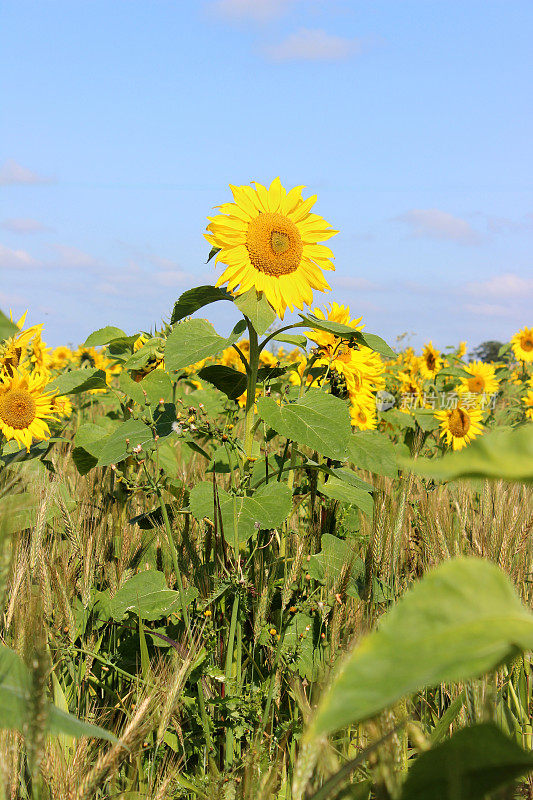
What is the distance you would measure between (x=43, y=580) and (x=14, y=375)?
166cm

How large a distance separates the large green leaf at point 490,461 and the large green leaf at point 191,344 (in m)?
1.32

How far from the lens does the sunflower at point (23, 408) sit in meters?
3.01

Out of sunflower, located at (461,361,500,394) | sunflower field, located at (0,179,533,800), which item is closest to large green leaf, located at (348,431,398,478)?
sunflower field, located at (0,179,533,800)

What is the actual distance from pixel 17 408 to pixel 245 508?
5.16 ft

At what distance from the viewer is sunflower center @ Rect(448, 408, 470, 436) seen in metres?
4.71

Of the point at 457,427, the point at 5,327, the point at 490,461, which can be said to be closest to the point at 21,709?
the point at 5,327

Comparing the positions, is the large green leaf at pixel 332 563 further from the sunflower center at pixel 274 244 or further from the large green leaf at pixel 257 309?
the sunflower center at pixel 274 244

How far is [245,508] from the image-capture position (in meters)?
1.83

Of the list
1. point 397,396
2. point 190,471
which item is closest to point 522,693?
point 190,471

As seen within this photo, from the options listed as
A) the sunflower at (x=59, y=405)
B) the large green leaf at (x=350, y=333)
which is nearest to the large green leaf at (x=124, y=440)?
the large green leaf at (x=350, y=333)

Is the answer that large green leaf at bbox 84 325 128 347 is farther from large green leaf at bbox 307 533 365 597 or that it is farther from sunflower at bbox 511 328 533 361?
sunflower at bbox 511 328 533 361

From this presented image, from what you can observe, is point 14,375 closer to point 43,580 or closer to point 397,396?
point 43,580

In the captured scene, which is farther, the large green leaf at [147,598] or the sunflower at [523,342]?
the sunflower at [523,342]

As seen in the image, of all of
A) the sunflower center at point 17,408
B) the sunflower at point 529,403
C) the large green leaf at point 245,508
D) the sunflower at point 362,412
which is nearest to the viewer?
the large green leaf at point 245,508
